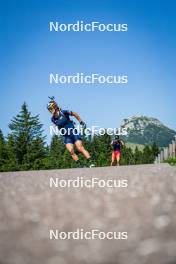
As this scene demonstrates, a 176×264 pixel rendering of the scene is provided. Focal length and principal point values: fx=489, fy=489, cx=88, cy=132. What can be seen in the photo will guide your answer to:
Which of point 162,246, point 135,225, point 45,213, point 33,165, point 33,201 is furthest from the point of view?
point 33,165

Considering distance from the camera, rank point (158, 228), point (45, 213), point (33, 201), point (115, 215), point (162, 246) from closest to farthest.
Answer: point (162, 246), point (158, 228), point (115, 215), point (45, 213), point (33, 201)

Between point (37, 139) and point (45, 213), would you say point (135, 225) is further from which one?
point (37, 139)

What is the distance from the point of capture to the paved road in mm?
2613

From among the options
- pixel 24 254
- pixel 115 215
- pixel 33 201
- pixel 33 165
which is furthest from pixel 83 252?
pixel 33 165

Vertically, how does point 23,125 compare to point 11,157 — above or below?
above

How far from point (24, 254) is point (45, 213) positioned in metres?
1.61

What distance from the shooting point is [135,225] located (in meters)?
3.45

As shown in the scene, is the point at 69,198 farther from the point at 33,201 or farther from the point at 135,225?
the point at 135,225

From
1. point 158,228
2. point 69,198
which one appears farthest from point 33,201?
point 158,228

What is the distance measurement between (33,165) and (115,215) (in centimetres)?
4832

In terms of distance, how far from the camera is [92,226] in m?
3.54

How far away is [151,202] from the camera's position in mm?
A: 4625

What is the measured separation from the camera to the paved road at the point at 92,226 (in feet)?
8.57

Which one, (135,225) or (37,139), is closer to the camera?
(135,225)
